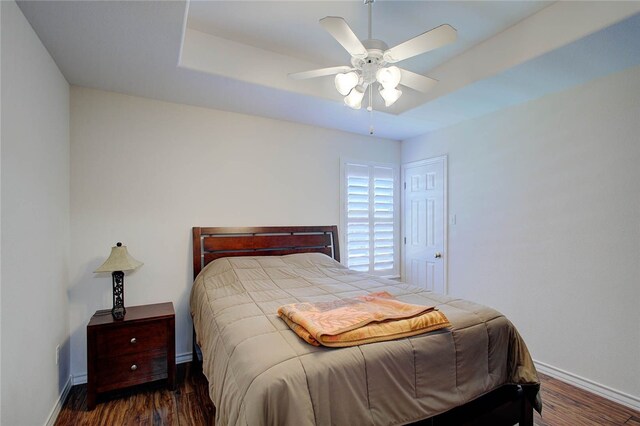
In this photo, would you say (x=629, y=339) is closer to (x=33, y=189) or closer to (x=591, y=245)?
(x=591, y=245)

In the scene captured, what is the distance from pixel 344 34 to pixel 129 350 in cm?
259

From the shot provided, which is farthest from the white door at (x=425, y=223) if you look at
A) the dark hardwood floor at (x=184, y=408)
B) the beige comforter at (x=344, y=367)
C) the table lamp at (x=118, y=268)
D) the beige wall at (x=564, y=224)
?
the table lamp at (x=118, y=268)

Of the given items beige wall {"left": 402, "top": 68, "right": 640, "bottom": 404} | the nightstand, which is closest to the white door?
beige wall {"left": 402, "top": 68, "right": 640, "bottom": 404}

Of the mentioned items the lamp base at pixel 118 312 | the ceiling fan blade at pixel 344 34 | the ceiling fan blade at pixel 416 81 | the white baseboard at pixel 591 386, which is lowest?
the white baseboard at pixel 591 386

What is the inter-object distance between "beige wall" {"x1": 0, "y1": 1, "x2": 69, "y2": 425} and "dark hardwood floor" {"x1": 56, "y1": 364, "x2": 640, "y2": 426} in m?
0.22

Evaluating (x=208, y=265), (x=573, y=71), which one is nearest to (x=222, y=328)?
(x=208, y=265)

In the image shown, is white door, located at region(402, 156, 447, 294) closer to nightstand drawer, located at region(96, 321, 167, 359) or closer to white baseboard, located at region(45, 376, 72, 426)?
nightstand drawer, located at region(96, 321, 167, 359)

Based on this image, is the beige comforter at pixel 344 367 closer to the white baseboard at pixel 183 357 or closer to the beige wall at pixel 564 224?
the white baseboard at pixel 183 357

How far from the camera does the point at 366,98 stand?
3344 mm

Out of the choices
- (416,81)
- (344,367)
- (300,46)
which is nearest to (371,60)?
(416,81)

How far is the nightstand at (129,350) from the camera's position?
2.22 meters

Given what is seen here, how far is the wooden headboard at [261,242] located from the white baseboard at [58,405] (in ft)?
3.92

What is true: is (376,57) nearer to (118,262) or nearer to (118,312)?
(118,262)

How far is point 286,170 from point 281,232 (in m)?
0.71
